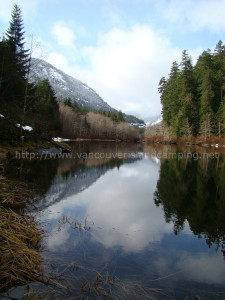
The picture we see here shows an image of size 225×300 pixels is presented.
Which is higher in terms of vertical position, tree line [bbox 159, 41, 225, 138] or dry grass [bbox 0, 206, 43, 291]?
tree line [bbox 159, 41, 225, 138]

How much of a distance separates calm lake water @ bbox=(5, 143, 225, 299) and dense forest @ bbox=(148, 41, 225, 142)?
44195mm

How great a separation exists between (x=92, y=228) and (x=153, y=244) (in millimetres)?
1556

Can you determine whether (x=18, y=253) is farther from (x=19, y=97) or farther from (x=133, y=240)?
(x=19, y=97)

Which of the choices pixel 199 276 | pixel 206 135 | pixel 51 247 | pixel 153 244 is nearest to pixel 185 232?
pixel 153 244

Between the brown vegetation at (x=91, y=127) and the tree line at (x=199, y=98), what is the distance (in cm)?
3450

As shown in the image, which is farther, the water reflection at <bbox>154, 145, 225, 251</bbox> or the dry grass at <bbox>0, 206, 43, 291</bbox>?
the water reflection at <bbox>154, 145, 225, 251</bbox>

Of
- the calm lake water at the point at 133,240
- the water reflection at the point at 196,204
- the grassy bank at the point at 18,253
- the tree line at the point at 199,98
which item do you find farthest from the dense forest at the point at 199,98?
the grassy bank at the point at 18,253

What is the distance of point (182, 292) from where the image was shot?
300cm

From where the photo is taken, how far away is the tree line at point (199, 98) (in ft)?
161

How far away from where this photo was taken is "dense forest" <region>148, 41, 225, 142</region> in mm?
49062

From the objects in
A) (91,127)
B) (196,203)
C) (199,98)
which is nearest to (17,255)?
(196,203)

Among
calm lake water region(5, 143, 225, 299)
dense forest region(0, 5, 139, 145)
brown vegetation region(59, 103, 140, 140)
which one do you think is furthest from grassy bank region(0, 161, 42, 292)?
brown vegetation region(59, 103, 140, 140)

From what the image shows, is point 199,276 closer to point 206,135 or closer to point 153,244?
point 153,244

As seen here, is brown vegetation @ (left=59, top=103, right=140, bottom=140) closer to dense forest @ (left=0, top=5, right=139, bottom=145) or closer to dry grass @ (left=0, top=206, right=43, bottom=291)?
dense forest @ (left=0, top=5, right=139, bottom=145)
